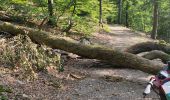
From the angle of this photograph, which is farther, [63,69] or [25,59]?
[63,69]

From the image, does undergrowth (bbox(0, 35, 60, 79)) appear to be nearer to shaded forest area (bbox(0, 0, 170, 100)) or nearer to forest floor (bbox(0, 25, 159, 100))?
shaded forest area (bbox(0, 0, 170, 100))

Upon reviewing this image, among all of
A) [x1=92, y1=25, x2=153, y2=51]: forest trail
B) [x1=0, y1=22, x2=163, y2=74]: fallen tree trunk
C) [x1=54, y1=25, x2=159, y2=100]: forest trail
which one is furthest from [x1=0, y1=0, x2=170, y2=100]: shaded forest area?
[x1=92, y1=25, x2=153, y2=51]: forest trail

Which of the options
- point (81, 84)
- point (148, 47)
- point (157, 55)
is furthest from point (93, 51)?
point (148, 47)

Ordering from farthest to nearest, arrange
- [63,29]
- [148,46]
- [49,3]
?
1. [63,29]
2. [49,3]
3. [148,46]

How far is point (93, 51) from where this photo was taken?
10414mm

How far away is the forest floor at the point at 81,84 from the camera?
292 inches

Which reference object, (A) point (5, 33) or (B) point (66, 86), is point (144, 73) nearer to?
(B) point (66, 86)

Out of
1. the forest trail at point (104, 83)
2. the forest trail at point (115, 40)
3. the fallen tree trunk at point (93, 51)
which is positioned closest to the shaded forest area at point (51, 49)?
the fallen tree trunk at point (93, 51)

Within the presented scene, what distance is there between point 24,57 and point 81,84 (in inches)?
68.0

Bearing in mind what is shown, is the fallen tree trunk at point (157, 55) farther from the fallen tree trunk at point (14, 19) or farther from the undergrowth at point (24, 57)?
the fallen tree trunk at point (14, 19)

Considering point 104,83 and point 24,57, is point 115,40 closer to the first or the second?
point 104,83

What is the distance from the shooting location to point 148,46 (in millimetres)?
12680

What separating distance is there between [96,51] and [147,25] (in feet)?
153

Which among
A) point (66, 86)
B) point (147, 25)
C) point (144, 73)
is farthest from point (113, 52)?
point (147, 25)
